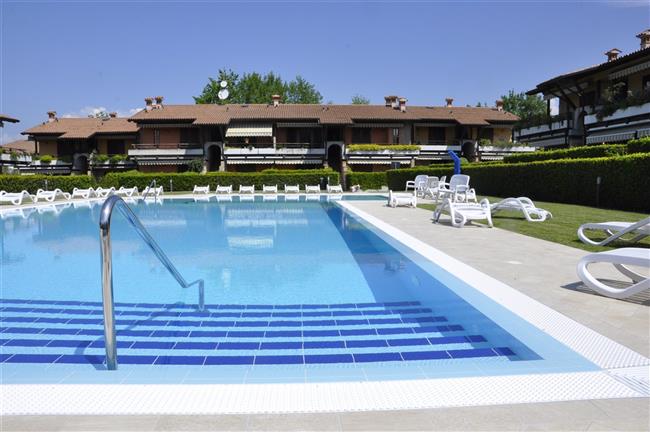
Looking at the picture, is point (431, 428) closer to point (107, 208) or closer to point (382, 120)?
point (107, 208)

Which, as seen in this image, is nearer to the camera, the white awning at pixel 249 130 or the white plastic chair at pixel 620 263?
the white plastic chair at pixel 620 263

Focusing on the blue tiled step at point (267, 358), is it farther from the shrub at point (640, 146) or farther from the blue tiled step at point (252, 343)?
the shrub at point (640, 146)

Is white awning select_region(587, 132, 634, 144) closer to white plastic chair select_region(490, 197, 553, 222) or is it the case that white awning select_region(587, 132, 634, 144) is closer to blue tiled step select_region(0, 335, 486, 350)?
white plastic chair select_region(490, 197, 553, 222)

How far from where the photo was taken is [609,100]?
27.5 metres

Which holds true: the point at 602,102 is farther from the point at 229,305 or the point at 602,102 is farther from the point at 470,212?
the point at 229,305

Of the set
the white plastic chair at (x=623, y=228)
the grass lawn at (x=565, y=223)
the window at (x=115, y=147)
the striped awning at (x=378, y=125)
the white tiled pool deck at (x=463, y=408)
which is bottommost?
the white tiled pool deck at (x=463, y=408)

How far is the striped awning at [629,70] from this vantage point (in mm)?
25222

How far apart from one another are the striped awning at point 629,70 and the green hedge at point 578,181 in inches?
452

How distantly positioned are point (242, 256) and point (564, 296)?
581cm

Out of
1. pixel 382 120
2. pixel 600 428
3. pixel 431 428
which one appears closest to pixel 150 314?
pixel 431 428

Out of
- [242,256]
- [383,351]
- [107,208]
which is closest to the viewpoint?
[107,208]

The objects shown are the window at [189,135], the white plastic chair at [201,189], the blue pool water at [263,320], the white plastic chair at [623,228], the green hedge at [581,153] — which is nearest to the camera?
the blue pool water at [263,320]

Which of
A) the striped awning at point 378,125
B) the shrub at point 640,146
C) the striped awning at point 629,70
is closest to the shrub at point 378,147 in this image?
the striped awning at point 378,125

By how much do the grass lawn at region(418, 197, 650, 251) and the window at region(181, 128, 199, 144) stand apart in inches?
1301
